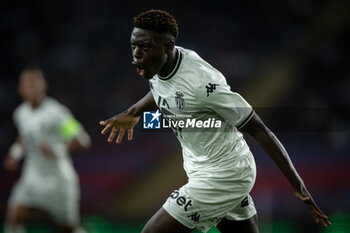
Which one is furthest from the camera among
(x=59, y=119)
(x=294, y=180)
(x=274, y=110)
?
(x=274, y=110)

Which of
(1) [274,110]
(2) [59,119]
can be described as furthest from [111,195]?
(1) [274,110]

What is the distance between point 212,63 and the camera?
10.7m

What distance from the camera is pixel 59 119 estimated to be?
7.21 meters

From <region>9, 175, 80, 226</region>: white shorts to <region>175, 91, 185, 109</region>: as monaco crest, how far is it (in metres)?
3.82

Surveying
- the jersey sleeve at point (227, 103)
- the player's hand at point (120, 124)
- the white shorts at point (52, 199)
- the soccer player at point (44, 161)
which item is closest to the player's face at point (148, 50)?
the jersey sleeve at point (227, 103)

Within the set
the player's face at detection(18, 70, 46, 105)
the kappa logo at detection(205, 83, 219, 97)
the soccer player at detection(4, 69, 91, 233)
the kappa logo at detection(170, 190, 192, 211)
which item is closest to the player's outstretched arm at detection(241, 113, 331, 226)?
the kappa logo at detection(205, 83, 219, 97)

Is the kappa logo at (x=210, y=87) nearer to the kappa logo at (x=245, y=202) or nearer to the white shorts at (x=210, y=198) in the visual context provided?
the white shorts at (x=210, y=198)

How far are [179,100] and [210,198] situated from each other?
60cm

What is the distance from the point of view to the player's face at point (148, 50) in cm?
338

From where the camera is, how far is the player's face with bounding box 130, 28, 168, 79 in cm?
338

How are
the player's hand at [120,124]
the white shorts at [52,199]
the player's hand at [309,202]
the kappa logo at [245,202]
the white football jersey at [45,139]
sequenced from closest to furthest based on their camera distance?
the player's hand at [309,202] < the kappa logo at [245,202] < the player's hand at [120,124] < the white shorts at [52,199] < the white football jersey at [45,139]

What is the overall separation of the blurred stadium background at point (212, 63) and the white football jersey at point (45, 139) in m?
1.74

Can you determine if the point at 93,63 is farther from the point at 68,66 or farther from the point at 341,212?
the point at 341,212

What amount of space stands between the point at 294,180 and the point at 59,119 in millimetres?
4419
